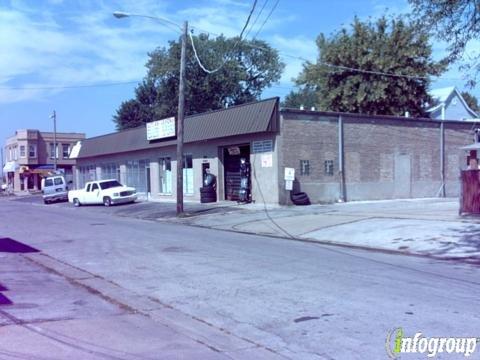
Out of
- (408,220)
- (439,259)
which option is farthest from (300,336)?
(408,220)

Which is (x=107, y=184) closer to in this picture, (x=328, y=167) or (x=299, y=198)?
(x=299, y=198)

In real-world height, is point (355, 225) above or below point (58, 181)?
below

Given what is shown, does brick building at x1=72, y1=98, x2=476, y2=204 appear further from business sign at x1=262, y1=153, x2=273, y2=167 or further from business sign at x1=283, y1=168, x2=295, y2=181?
business sign at x1=283, y1=168, x2=295, y2=181

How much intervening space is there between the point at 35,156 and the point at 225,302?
230 ft

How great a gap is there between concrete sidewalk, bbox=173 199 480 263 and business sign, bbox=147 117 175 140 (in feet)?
35.3

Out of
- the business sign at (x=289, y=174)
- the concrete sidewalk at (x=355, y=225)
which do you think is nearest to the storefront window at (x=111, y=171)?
the concrete sidewalk at (x=355, y=225)

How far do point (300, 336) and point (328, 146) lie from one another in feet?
76.9

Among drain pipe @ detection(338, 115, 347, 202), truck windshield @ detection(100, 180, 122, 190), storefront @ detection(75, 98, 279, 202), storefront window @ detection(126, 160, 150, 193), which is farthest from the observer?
storefront window @ detection(126, 160, 150, 193)

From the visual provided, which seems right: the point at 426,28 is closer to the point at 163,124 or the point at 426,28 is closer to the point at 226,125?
the point at 226,125

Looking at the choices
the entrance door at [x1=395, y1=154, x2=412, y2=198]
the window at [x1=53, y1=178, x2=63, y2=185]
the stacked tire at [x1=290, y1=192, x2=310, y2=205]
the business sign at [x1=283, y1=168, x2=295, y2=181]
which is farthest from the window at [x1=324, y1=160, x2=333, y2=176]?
the window at [x1=53, y1=178, x2=63, y2=185]

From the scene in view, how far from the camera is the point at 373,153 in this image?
31156 millimetres

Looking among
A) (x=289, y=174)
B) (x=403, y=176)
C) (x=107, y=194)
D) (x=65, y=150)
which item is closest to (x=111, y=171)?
(x=107, y=194)

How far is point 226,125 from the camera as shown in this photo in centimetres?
2995

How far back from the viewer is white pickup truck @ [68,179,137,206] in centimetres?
3544
